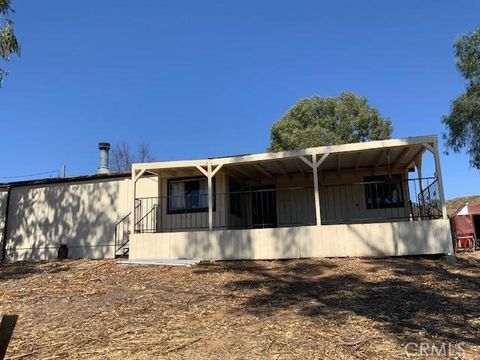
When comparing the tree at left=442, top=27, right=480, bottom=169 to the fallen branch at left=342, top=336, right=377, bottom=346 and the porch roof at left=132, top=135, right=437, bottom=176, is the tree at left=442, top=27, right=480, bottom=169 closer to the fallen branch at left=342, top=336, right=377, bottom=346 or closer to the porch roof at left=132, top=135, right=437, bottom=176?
the porch roof at left=132, top=135, right=437, bottom=176

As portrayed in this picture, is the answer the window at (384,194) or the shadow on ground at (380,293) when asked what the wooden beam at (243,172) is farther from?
the window at (384,194)

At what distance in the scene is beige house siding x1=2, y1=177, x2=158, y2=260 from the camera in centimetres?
1658

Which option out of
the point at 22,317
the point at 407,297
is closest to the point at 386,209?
the point at 407,297

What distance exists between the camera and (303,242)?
12734 mm

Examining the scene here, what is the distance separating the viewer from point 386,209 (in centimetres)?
1529

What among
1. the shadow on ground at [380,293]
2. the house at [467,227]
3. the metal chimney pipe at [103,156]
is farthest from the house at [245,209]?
the house at [467,227]

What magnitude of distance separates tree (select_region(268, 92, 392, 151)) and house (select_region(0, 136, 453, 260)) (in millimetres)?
13577

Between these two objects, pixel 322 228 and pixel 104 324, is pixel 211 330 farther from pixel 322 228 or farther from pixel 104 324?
pixel 322 228

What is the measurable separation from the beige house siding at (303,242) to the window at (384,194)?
3241 millimetres

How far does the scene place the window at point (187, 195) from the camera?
50.6 ft

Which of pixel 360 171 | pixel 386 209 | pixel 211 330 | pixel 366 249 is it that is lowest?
pixel 211 330

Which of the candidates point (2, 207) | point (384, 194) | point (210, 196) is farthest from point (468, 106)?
point (2, 207)

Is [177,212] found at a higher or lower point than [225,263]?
higher

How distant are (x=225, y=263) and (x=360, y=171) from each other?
578 centimetres
